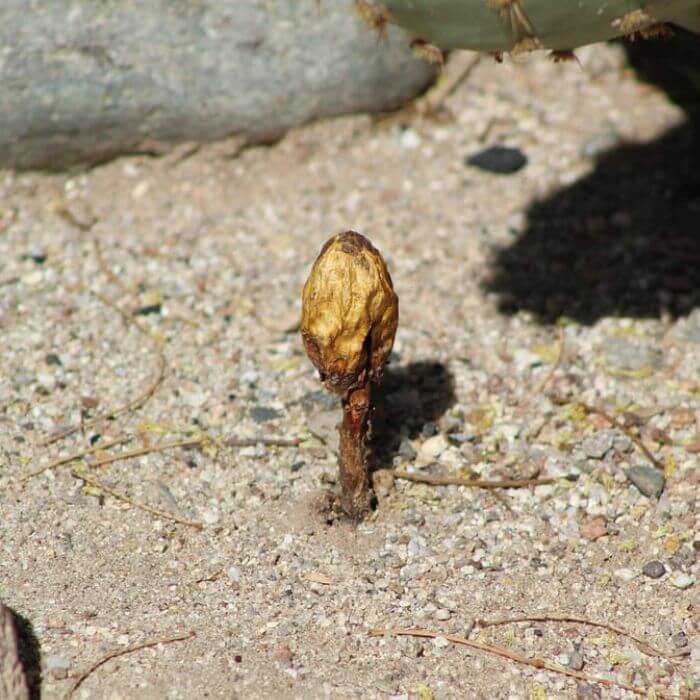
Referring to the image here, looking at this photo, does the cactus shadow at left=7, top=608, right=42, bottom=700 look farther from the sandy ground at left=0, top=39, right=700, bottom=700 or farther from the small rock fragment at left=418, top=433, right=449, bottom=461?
the small rock fragment at left=418, top=433, right=449, bottom=461

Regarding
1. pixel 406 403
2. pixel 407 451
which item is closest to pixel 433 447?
pixel 407 451

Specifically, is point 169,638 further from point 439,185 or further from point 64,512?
point 439,185

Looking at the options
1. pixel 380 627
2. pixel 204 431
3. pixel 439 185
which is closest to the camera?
pixel 380 627

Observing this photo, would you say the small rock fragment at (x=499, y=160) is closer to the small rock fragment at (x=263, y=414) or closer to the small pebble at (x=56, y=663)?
the small rock fragment at (x=263, y=414)

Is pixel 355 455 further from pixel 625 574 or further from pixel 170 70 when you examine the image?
pixel 170 70

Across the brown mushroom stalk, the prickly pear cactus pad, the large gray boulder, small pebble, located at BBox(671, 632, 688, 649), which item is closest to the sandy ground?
small pebble, located at BBox(671, 632, 688, 649)

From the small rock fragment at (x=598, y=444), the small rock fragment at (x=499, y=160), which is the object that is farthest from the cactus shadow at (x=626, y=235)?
the small rock fragment at (x=598, y=444)

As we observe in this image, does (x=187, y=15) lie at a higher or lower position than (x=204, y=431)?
higher

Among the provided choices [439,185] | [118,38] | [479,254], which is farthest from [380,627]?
[118,38]
